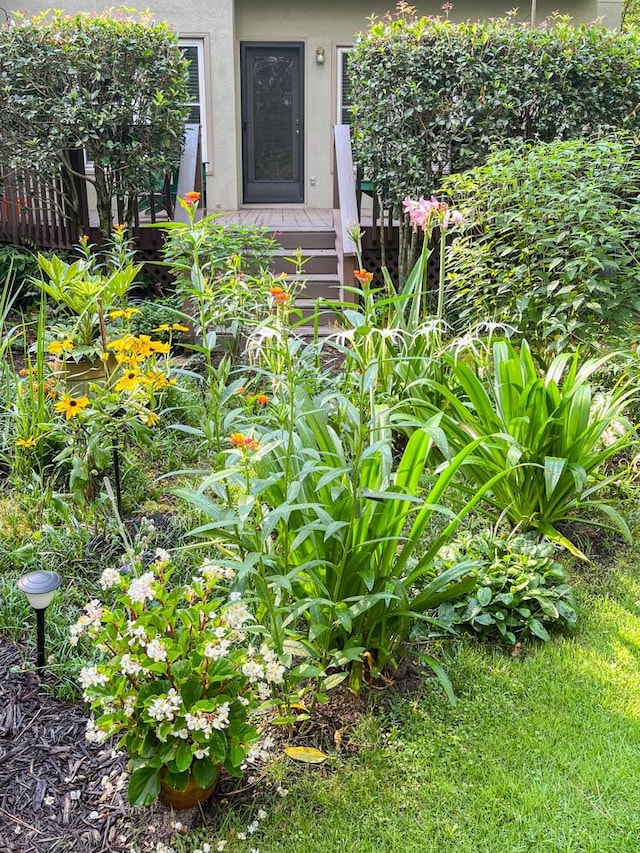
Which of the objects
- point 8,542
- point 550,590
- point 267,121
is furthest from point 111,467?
point 267,121

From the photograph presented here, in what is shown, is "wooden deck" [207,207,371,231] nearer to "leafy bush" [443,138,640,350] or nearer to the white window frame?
the white window frame

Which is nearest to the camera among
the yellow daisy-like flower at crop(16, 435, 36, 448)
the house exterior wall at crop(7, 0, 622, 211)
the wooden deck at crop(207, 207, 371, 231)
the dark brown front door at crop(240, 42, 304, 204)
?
the yellow daisy-like flower at crop(16, 435, 36, 448)

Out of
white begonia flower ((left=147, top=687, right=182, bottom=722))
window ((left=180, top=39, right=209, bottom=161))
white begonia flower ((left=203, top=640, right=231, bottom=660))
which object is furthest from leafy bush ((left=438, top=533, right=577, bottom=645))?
window ((left=180, top=39, right=209, bottom=161))

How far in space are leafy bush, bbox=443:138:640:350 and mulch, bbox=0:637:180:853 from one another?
294 cm

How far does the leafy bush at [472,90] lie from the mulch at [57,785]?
5.49 meters

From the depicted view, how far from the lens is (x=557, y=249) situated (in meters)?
3.93

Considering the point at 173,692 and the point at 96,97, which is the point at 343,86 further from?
the point at 173,692

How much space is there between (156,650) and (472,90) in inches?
233

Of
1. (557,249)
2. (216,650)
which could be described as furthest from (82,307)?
(557,249)

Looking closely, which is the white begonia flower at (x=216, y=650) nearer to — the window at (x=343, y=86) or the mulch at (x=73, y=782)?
the mulch at (x=73, y=782)

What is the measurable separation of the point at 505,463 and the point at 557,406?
1.06 ft

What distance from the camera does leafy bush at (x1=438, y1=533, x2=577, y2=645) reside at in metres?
2.54

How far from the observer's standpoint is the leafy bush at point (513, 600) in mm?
2535

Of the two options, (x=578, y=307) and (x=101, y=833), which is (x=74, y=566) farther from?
(x=578, y=307)
